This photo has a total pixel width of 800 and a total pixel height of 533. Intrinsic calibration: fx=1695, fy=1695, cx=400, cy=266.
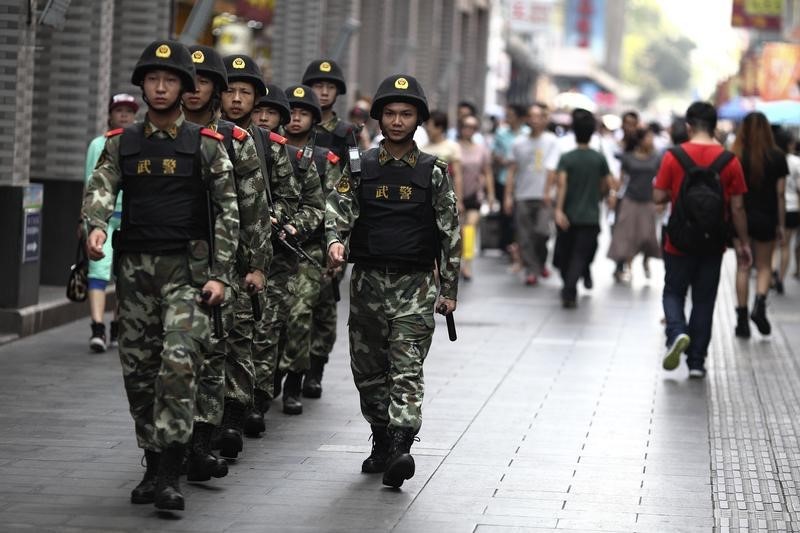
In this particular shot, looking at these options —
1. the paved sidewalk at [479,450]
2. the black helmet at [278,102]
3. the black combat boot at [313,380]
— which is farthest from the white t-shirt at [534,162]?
the black helmet at [278,102]

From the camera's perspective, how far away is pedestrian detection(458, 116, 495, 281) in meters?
19.4

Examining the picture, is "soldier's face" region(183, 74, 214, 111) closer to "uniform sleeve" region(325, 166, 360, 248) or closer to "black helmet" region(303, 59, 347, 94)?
"uniform sleeve" region(325, 166, 360, 248)

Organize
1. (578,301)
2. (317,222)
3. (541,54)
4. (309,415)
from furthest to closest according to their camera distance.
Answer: (541,54) → (578,301) → (309,415) → (317,222)

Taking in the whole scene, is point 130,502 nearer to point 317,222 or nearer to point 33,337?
point 317,222

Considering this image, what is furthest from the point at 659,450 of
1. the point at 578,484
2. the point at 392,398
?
the point at 392,398

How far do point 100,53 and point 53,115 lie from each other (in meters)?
0.70

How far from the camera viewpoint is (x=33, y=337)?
1279 centimetres

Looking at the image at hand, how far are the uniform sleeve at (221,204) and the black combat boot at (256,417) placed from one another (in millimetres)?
1835

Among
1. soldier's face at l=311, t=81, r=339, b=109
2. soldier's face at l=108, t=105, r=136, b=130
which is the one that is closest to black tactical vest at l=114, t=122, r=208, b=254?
soldier's face at l=311, t=81, r=339, b=109

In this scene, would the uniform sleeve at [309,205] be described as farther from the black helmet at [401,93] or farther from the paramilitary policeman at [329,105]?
the black helmet at [401,93]

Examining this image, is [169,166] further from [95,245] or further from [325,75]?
[325,75]

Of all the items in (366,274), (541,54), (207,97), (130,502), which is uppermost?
(541,54)

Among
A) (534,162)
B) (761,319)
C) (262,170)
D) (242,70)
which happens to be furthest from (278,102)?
(534,162)

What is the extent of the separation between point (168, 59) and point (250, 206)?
2.89 feet
